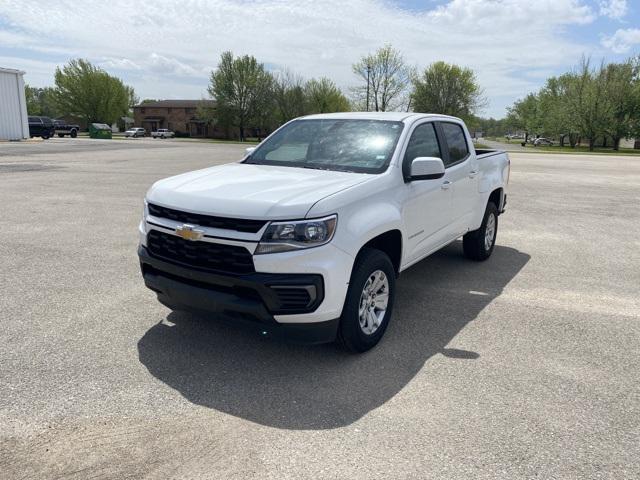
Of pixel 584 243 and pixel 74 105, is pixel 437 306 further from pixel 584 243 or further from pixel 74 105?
pixel 74 105

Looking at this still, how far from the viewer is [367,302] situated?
3932mm

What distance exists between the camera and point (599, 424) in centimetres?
307

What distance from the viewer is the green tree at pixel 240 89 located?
6844 cm

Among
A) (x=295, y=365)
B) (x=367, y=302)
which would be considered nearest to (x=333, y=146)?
(x=367, y=302)

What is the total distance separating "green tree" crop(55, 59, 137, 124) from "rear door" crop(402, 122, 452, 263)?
3242 inches

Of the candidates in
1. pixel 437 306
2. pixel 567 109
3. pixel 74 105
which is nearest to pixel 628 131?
pixel 567 109

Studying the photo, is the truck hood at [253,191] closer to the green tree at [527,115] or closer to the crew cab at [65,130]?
the crew cab at [65,130]

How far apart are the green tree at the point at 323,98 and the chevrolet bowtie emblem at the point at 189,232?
67.6m

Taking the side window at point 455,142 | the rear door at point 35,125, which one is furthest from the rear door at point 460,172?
the rear door at point 35,125

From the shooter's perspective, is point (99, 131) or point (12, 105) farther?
point (99, 131)

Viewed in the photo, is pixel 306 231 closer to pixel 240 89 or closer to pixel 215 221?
pixel 215 221

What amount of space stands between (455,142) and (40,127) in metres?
48.5

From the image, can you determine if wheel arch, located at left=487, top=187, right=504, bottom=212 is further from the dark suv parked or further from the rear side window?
the dark suv parked

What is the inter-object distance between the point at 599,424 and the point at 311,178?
2585 millimetres
